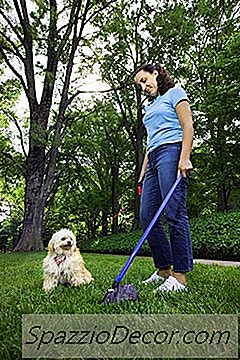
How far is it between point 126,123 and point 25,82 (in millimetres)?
4497

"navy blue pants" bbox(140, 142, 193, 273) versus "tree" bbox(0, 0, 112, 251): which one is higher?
"tree" bbox(0, 0, 112, 251)

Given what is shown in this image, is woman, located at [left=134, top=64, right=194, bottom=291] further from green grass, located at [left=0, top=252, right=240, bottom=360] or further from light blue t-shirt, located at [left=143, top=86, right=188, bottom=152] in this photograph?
green grass, located at [left=0, top=252, right=240, bottom=360]

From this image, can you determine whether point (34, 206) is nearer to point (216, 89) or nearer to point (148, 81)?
point (216, 89)

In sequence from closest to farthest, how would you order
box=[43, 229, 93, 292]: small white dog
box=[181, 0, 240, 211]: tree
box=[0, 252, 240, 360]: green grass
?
box=[0, 252, 240, 360]: green grass < box=[43, 229, 93, 292]: small white dog < box=[181, 0, 240, 211]: tree

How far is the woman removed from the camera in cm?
298

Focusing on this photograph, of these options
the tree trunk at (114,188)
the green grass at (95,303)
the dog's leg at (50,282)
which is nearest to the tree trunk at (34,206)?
the tree trunk at (114,188)

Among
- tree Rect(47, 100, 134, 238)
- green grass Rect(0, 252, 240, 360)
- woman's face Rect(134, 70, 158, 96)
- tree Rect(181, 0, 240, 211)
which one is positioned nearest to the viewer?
green grass Rect(0, 252, 240, 360)

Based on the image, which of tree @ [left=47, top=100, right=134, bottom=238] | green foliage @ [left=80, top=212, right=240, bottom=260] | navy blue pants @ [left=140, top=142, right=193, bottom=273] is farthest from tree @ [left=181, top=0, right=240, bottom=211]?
navy blue pants @ [left=140, top=142, right=193, bottom=273]

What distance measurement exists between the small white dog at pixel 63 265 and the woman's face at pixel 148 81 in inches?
53.7

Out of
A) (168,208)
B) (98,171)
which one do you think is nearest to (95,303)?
(168,208)

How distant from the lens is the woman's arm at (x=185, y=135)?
2938 mm

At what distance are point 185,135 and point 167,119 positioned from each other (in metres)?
0.23

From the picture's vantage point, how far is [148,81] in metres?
3.25

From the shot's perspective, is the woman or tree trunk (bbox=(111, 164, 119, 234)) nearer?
the woman
